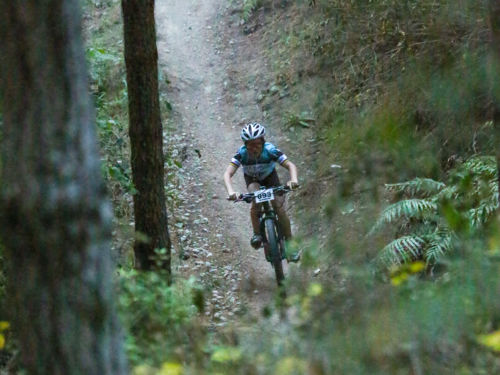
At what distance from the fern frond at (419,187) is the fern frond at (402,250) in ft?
2.57

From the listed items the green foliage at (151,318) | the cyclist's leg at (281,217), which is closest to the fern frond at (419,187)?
the cyclist's leg at (281,217)

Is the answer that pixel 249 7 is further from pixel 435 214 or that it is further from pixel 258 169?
pixel 435 214

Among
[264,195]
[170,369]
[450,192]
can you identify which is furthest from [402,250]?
[170,369]

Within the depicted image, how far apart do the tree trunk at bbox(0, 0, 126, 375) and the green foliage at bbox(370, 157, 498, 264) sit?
5559 mm

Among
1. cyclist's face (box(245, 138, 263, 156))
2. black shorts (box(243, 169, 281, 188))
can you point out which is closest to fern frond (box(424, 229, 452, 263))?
black shorts (box(243, 169, 281, 188))

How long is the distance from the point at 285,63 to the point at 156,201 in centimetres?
936

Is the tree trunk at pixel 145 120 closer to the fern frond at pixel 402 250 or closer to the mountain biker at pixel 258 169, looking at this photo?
the mountain biker at pixel 258 169

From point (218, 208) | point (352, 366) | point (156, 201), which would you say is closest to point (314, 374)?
point (352, 366)

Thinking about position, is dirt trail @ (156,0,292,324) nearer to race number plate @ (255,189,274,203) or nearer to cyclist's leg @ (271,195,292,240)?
cyclist's leg @ (271,195,292,240)

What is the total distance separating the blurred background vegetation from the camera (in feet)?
12.3

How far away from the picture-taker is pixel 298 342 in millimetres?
3803

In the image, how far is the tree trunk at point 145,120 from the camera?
28.6 feet

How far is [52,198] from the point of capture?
2752mm

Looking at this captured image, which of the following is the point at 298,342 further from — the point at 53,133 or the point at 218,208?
the point at 218,208
